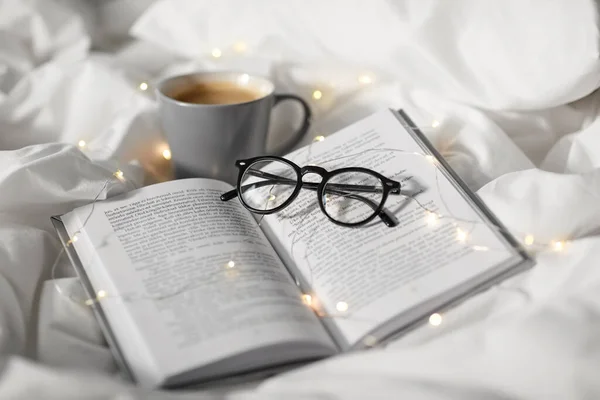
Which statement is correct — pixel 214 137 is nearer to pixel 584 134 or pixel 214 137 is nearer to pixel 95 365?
pixel 95 365

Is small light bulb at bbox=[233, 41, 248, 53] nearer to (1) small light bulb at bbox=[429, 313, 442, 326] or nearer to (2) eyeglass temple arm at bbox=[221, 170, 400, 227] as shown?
(2) eyeglass temple arm at bbox=[221, 170, 400, 227]

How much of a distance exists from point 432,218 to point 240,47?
0.43 meters

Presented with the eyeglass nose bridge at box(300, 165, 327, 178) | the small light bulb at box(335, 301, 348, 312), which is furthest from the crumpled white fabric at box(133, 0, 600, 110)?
the small light bulb at box(335, 301, 348, 312)

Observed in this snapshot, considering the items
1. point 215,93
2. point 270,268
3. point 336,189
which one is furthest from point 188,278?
point 215,93

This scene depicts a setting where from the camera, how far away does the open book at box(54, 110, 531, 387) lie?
1.60 feet

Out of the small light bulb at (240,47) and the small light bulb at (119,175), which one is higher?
the small light bulb at (240,47)

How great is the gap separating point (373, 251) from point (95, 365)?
0.85ft

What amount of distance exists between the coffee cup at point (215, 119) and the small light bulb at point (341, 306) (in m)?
0.26

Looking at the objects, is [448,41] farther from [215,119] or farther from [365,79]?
[215,119]

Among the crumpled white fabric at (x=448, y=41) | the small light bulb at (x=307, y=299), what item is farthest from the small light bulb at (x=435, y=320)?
the crumpled white fabric at (x=448, y=41)

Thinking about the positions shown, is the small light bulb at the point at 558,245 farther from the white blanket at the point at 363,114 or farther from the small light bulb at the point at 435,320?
the small light bulb at the point at 435,320

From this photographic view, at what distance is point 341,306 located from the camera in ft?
1.75

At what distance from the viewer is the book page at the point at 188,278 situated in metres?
0.48

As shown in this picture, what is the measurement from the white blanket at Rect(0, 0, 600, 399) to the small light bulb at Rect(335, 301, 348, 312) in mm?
56
